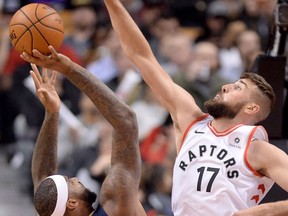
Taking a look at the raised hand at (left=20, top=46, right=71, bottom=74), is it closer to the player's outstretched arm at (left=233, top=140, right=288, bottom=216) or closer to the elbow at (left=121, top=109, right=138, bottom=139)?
the elbow at (left=121, top=109, right=138, bottom=139)

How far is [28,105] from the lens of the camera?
459 inches

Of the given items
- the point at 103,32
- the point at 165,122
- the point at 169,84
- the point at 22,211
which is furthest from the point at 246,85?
the point at 103,32

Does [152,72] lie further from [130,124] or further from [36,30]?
[36,30]

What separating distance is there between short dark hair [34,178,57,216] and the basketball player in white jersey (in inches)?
31.7

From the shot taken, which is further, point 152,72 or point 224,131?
point 152,72

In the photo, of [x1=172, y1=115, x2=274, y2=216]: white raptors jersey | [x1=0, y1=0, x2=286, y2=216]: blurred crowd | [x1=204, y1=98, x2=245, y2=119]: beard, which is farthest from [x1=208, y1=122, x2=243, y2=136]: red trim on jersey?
[x1=0, y1=0, x2=286, y2=216]: blurred crowd

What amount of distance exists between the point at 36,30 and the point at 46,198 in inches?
43.9

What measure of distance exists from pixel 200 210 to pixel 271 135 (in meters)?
1.61

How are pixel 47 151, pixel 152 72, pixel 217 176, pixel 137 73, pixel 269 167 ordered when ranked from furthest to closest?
1. pixel 137 73
2. pixel 47 151
3. pixel 152 72
4. pixel 217 176
5. pixel 269 167

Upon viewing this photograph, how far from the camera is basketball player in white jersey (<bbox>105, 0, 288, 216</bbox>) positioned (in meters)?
6.16

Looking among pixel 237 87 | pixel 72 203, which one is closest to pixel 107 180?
pixel 72 203

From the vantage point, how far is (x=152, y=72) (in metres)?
6.85

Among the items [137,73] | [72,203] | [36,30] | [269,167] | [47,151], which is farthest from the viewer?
[137,73]

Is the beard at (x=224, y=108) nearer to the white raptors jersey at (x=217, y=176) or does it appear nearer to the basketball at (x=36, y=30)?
the white raptors jersey at (x=217, y=176)
